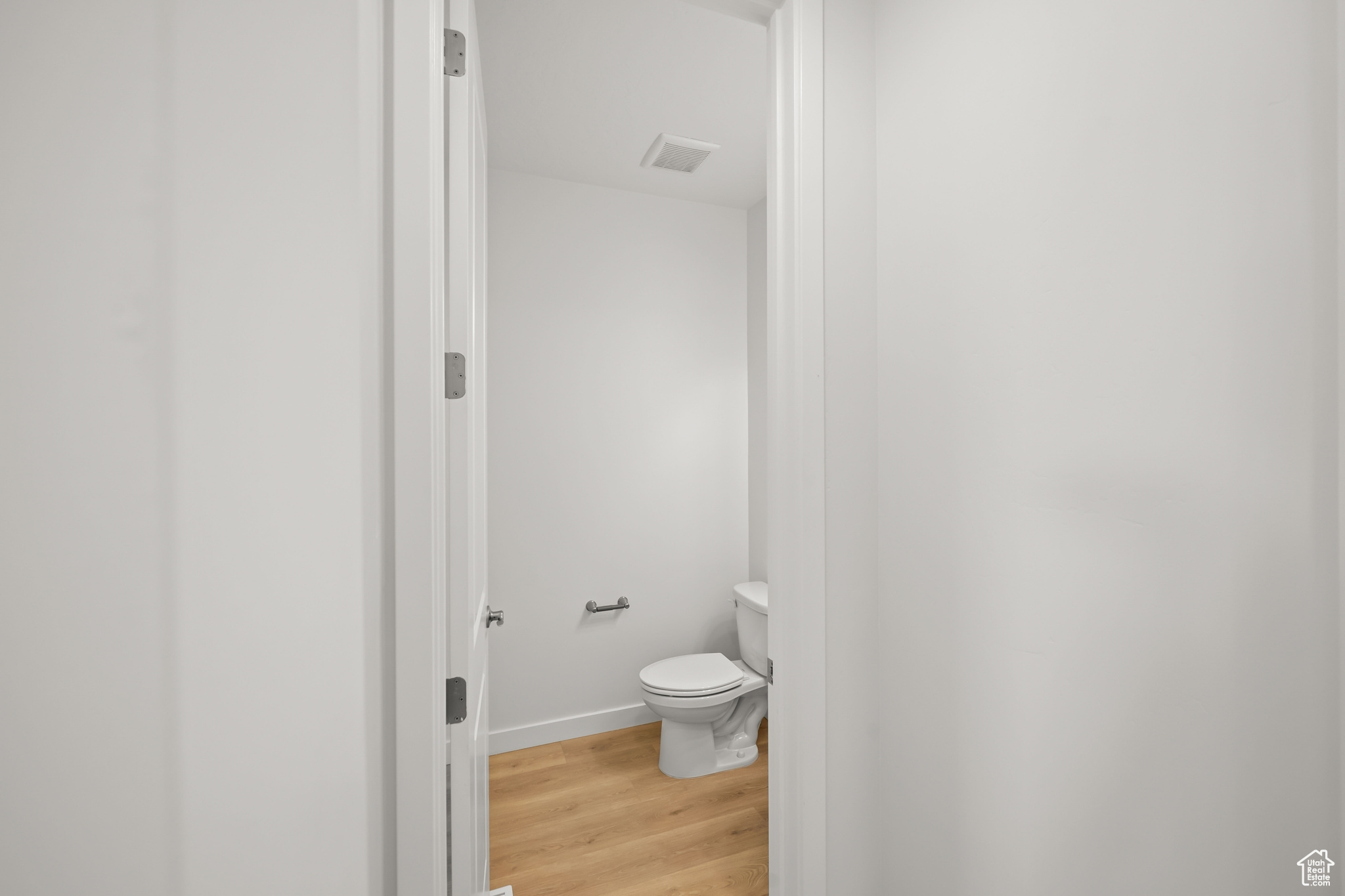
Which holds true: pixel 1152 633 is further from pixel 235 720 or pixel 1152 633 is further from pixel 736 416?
pixel 736 416

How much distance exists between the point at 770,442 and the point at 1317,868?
0.80 m

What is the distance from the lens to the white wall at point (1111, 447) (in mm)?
525

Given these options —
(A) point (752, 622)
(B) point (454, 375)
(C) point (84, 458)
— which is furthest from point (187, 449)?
(A) point (752, 622)

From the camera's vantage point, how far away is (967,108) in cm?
87

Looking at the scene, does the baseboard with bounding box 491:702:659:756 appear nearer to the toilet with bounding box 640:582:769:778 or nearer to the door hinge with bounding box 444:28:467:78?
the toilet with bounding box 640:582:769:778

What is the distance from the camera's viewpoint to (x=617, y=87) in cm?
180

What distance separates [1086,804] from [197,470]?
1.16 metres

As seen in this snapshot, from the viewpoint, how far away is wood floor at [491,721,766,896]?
1.63 metres

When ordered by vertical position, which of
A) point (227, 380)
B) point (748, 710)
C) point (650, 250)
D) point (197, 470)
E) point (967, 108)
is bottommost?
point (748, 710)

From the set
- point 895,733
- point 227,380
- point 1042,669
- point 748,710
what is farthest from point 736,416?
point 227,380

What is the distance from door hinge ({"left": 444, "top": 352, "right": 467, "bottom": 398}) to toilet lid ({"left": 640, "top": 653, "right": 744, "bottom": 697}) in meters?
1.60

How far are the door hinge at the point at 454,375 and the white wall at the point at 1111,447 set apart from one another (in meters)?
0.66

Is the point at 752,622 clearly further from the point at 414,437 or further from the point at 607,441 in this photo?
the point at 414,437

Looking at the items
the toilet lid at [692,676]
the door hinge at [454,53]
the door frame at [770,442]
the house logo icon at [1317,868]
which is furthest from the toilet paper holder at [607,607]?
the house logo icon at [1317,868]
